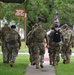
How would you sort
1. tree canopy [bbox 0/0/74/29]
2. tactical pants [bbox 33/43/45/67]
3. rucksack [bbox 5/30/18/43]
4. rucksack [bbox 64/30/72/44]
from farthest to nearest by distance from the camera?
tree canopy [bbox 0/0/74/29] → rucksack [bbox 64/30/72/44] → rucksack [bbox 5/30/18/43] → tactical pants [bbox 33/43/45/67]

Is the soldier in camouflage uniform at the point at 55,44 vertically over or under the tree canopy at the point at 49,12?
under

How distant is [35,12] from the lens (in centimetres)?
5456

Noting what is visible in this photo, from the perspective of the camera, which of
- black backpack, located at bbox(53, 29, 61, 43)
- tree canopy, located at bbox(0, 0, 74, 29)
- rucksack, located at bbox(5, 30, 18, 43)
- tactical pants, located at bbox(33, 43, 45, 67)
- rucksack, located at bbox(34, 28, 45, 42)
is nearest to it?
tactical pants, located at bbox(33, 43, 45, 67)

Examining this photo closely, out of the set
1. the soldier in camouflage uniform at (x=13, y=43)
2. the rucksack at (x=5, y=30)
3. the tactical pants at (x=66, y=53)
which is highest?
the rucksack at (x=5, y=30)

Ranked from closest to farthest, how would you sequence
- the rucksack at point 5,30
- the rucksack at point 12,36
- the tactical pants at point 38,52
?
1. the tactical pants at point 38,52
2. the rucksack at point 12,36
3. the rucksack at point 5,30

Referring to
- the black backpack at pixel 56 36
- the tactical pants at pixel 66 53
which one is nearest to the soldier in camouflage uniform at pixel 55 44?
the black backpack at pixel 56 36

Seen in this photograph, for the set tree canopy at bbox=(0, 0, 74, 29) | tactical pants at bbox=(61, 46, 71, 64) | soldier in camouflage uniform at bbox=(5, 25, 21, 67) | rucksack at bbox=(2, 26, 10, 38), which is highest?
tree canopy at bbox=(0, 0, 74, 29)

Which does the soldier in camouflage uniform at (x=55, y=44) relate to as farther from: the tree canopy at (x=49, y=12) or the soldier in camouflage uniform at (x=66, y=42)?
the tree canopy at (x=49, y=12)

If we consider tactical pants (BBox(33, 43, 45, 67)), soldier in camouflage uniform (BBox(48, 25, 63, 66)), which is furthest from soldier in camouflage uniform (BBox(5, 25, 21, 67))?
soldier in camouflage uniform (BBox(48, 25, 63, 66))

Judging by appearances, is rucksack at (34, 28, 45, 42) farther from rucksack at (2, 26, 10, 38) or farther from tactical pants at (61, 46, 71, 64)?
tactical pants at (61, 46, 71, 64)

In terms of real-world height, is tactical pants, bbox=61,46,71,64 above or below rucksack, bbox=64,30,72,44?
below

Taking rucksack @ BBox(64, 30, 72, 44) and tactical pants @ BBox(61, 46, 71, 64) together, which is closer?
rucksack @ BBox(64, 30, 72, 44)

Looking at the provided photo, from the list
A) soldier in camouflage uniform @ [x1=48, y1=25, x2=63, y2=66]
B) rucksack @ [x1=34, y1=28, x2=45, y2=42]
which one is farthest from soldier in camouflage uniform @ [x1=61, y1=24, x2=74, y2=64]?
rucksack @ [x1=34, y1=28, x2=45, y2=42]

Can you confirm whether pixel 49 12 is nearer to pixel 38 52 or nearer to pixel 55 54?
pixel 55 54
